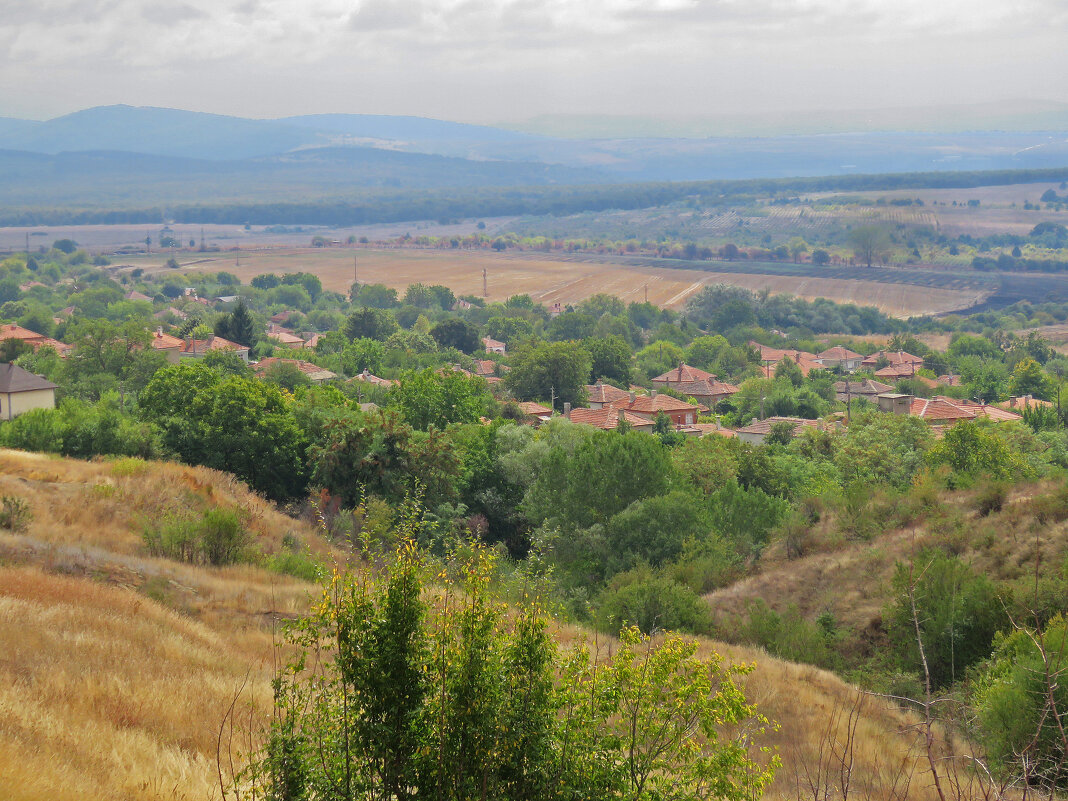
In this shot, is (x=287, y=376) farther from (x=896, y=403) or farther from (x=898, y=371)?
(x=898, y=371)

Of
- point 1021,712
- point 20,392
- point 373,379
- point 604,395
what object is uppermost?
point 20,392

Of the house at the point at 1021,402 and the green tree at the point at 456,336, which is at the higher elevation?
the green tree at the point at 456,336

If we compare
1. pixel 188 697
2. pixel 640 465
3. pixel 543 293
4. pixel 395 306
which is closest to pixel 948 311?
pixel 543 293

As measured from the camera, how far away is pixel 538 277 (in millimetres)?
145875

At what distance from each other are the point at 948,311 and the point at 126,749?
397 ft

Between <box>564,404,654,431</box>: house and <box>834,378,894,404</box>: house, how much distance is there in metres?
17.6

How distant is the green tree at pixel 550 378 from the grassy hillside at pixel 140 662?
138 ft

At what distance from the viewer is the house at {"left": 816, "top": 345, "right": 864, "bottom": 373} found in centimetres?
8775

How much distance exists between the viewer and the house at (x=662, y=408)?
2301 inches

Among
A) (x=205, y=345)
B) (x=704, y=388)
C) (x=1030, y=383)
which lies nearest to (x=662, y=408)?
(x=704, y=388)

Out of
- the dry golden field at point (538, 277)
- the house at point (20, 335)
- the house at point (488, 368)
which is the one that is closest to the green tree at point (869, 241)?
the dry golden field at point (538, 277)

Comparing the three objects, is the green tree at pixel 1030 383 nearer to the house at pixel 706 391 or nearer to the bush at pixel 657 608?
the house at pixel 706 391

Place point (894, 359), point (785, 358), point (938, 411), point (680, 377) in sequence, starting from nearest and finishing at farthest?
point (938, 411) → point (680, 377) → point (785, 358) → point (894, 359)

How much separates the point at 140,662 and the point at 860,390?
64.6 meters
